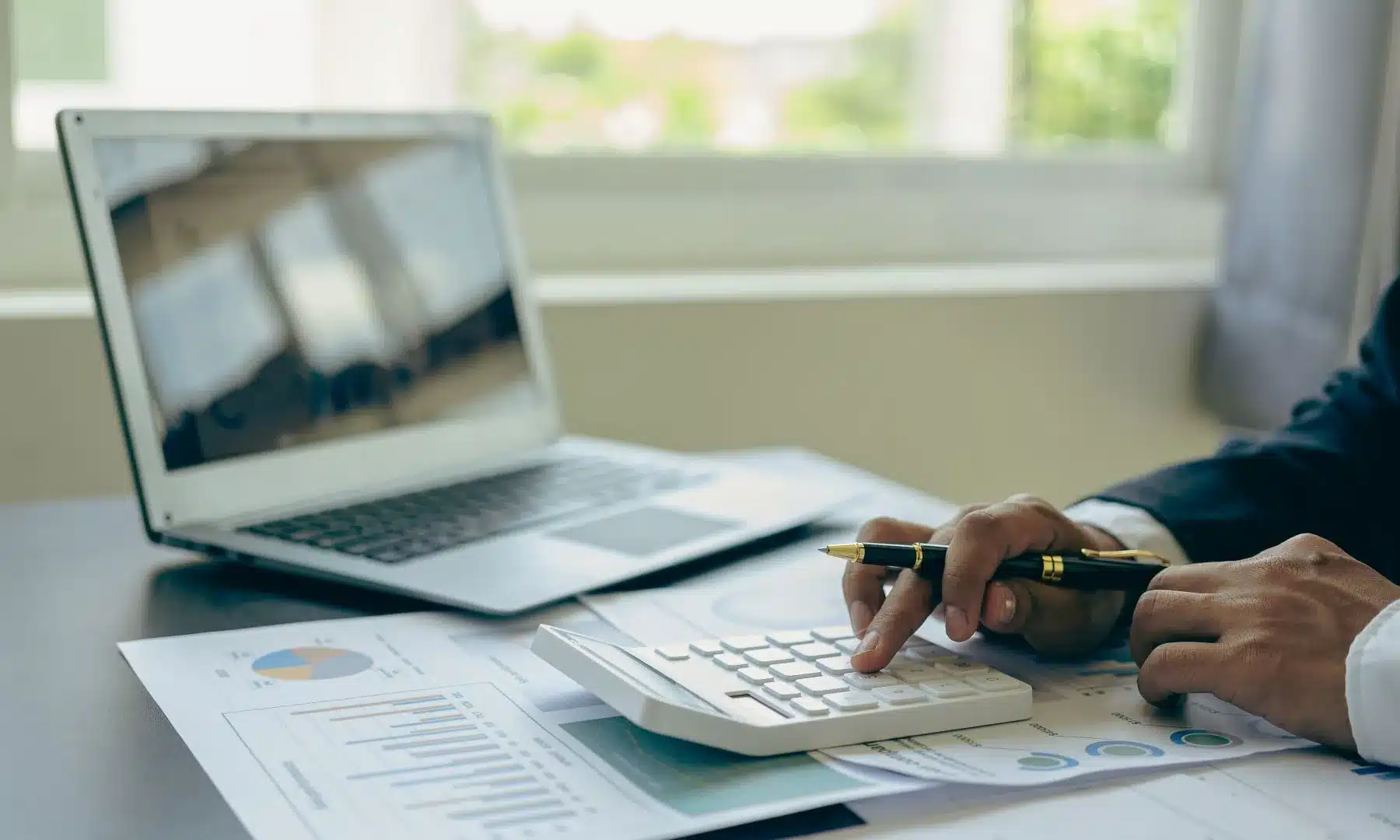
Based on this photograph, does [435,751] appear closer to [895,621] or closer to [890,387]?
[895,621]

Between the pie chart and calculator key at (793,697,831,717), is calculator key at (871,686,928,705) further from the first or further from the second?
the pie chart

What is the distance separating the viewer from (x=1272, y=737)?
24.8 inches

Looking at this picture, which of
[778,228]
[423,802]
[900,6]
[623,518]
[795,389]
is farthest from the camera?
[900,6]

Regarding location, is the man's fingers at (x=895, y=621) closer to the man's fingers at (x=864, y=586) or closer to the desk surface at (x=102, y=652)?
the man's fingers at (x=864, y=586)

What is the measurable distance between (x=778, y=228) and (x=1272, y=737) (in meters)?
1.28

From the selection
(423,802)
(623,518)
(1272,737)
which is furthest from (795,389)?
(423,802)

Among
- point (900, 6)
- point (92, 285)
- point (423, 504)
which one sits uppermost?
point (900, 6)

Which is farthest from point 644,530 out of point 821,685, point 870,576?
point 821,685

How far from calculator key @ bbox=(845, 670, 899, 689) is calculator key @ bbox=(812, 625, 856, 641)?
0.05 metres

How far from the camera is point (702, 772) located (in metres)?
0.56

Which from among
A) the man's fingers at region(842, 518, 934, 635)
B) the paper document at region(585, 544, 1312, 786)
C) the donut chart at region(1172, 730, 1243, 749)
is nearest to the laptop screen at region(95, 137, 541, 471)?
the paper document at region(585, 544, 1312, 786)

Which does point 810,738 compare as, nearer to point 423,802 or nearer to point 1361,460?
point 423,802

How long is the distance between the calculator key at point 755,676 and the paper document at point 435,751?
59mm

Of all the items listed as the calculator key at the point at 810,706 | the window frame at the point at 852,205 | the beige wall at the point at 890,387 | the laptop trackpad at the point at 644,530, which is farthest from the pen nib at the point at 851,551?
the window frame at the point at 852,205
